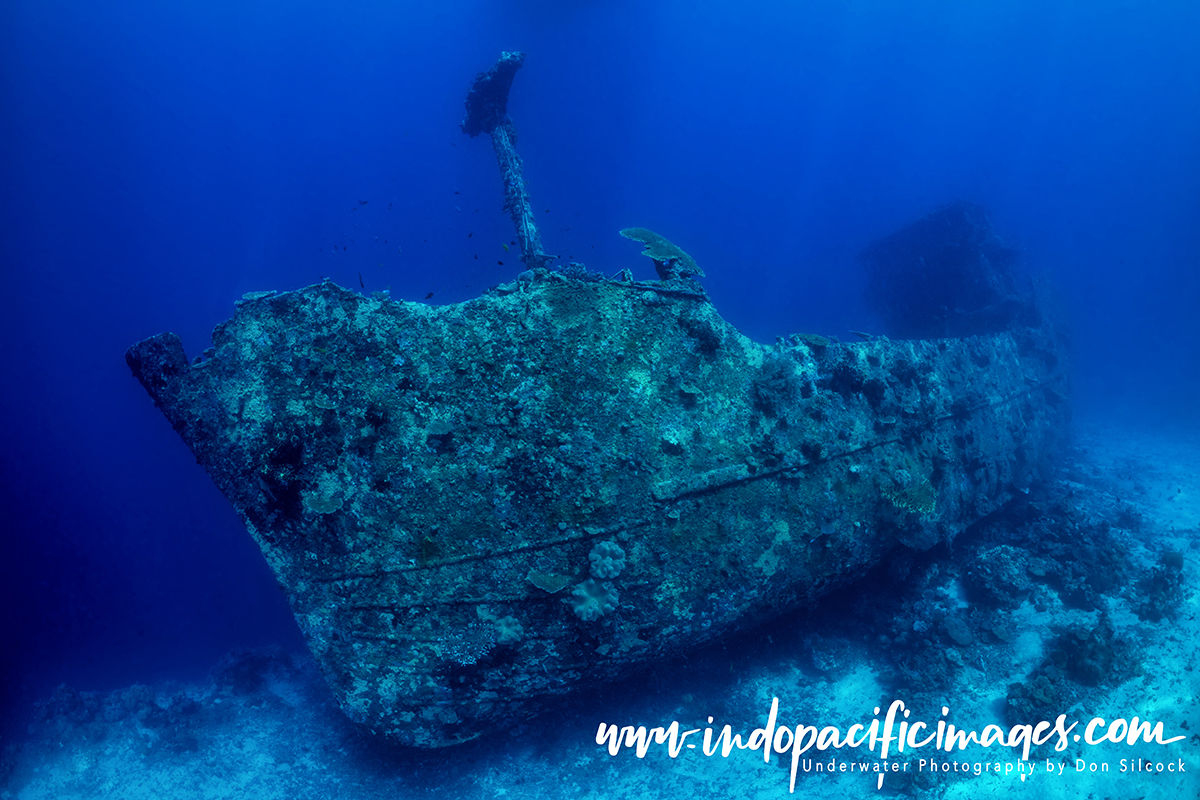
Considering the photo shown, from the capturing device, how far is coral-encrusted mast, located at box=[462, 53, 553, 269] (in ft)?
30.2

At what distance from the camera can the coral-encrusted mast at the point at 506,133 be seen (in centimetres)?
Answer: 921

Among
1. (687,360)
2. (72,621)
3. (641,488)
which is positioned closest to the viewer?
(641,488)

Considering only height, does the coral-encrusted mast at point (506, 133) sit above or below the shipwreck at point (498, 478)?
above

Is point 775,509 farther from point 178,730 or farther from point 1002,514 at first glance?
point 178,730

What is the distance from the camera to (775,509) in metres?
5.23

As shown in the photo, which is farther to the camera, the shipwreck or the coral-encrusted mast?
Result: the coral-encrusted mast

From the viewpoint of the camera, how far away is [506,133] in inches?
424

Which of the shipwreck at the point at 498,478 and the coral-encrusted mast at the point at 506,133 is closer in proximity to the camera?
the shipwreck at the point at 498,478

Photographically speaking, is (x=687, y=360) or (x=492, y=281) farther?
(x=492, y=281)

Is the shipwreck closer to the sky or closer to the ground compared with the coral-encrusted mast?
closer to the ground

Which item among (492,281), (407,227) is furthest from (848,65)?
A: (492,281)

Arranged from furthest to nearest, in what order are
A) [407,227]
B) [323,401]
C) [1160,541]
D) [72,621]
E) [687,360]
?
1. [407,227]
2. [72,621]
3. [1160,541]
4. [687,360]
5. [323,401]

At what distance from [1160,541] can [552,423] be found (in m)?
11.6

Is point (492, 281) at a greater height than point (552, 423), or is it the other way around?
point (492, 281)
